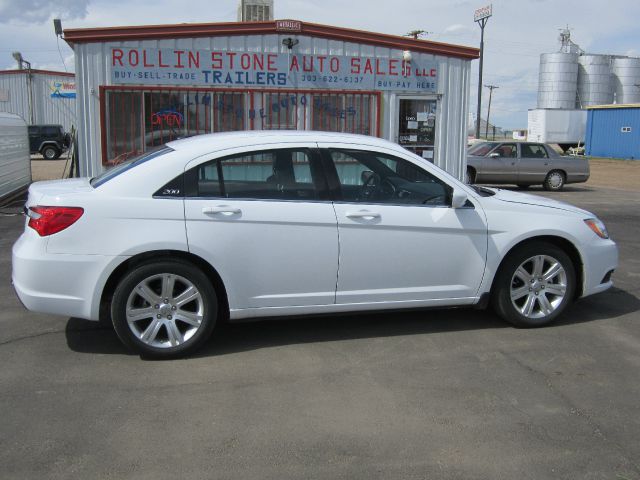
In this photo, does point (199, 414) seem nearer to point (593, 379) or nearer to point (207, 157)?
point (207, 157)

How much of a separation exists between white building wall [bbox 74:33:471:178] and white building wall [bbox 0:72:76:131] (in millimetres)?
30410

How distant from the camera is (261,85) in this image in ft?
37.4

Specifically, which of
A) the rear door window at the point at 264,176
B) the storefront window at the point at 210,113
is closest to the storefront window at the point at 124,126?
the storefront window at the point at 210,113

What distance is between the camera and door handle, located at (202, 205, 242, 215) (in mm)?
4598

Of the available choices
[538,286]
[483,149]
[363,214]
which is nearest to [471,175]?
[483,149]

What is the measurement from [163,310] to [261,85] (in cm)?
754

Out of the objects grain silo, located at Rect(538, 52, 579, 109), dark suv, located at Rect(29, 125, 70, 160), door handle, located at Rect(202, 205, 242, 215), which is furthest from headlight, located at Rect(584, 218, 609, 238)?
grain silo, located at Rect(538, 52, 579, 109)

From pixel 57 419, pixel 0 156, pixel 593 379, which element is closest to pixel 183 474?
pixel 57 419

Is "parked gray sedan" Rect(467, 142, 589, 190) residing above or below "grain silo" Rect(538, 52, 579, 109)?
below

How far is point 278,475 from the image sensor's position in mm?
3168

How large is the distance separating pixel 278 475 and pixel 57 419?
4.65ft

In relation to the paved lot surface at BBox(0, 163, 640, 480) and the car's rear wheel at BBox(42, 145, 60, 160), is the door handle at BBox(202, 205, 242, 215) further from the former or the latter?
the car's rear wheel at BBox(42, 145, 60, 160)

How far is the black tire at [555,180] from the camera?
19281 mm

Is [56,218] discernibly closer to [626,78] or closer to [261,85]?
[261,85]
